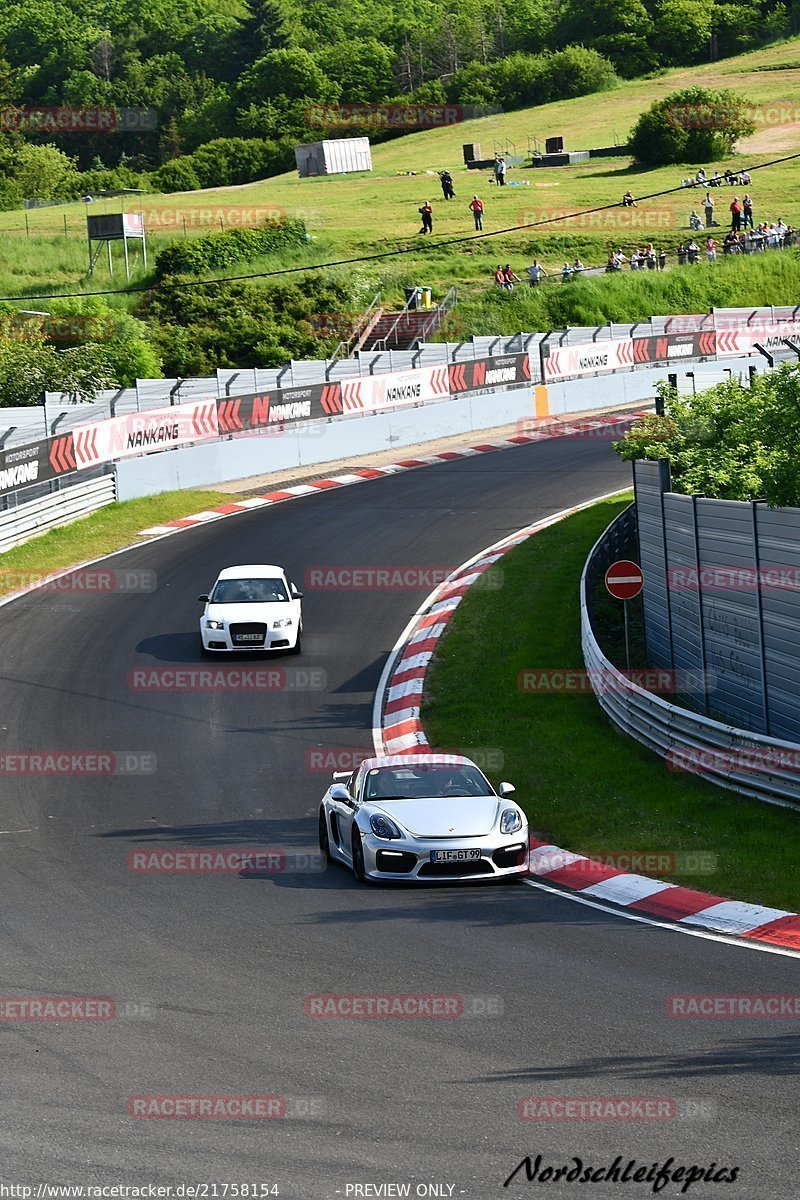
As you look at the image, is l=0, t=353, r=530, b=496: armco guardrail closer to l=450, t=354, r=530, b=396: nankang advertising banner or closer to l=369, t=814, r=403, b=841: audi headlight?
l=450, t=354, r=530, b=396: nankang advertising banner

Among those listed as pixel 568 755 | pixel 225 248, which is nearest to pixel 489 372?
pixel 225 248

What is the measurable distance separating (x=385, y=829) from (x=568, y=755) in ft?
16.3

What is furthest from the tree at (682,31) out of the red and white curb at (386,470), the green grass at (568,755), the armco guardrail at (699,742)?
the armco guardrail at (699,742)

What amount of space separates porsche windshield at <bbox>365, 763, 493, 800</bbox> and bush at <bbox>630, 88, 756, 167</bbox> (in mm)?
88023

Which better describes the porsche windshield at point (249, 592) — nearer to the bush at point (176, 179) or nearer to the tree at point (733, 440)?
the tree at point (733, 440)

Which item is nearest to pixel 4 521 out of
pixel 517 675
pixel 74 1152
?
pixel 517 675

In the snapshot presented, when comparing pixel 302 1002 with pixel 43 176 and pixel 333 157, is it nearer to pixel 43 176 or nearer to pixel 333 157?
pixel 333 157

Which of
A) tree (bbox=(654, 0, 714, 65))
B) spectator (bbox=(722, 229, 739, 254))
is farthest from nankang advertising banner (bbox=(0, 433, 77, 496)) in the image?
tree (bbox=(654, 0, 714, 65))

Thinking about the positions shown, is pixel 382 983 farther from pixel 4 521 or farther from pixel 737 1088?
pixel 4 521

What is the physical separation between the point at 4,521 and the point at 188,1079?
2242 cm

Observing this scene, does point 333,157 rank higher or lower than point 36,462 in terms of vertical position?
higher

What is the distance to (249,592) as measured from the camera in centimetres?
2412

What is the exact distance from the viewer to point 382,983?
35.0 feet

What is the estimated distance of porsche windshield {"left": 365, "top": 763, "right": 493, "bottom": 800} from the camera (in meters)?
14.6
